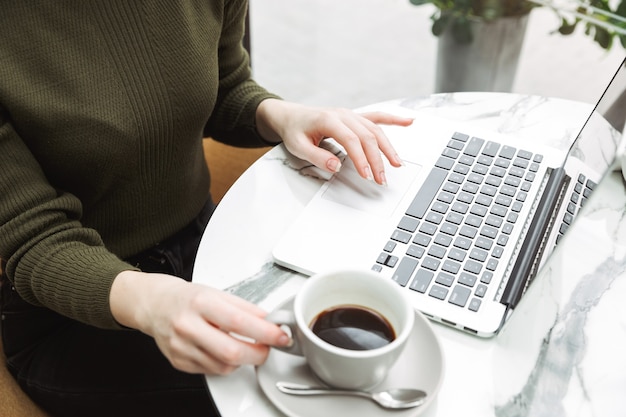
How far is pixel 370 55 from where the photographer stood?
241cm

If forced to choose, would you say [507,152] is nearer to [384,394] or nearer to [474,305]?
[474,305]

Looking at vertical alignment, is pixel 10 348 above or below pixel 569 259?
below

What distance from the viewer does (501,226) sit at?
79cm

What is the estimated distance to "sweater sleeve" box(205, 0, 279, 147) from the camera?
1021mm

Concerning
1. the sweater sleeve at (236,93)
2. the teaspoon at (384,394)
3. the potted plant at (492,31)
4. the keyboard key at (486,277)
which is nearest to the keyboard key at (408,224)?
the keyboard key at (486,277)

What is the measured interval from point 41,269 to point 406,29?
2062 millimetres

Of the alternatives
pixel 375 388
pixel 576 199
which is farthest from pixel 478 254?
pixel 375 388

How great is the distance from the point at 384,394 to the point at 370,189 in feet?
1.03

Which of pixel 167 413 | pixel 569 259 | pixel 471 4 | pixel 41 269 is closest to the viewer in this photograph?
pixel 569 259

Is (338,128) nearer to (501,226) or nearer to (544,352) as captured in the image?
(501,226)

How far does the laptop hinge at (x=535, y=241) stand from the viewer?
0.69 metres

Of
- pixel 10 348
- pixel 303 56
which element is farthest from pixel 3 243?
pixel 303 56

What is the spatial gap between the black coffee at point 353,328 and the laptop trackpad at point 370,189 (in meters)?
0.21

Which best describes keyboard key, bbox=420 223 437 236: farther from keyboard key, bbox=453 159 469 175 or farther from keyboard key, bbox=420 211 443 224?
keyboard key, bbox=453 159 469 175
